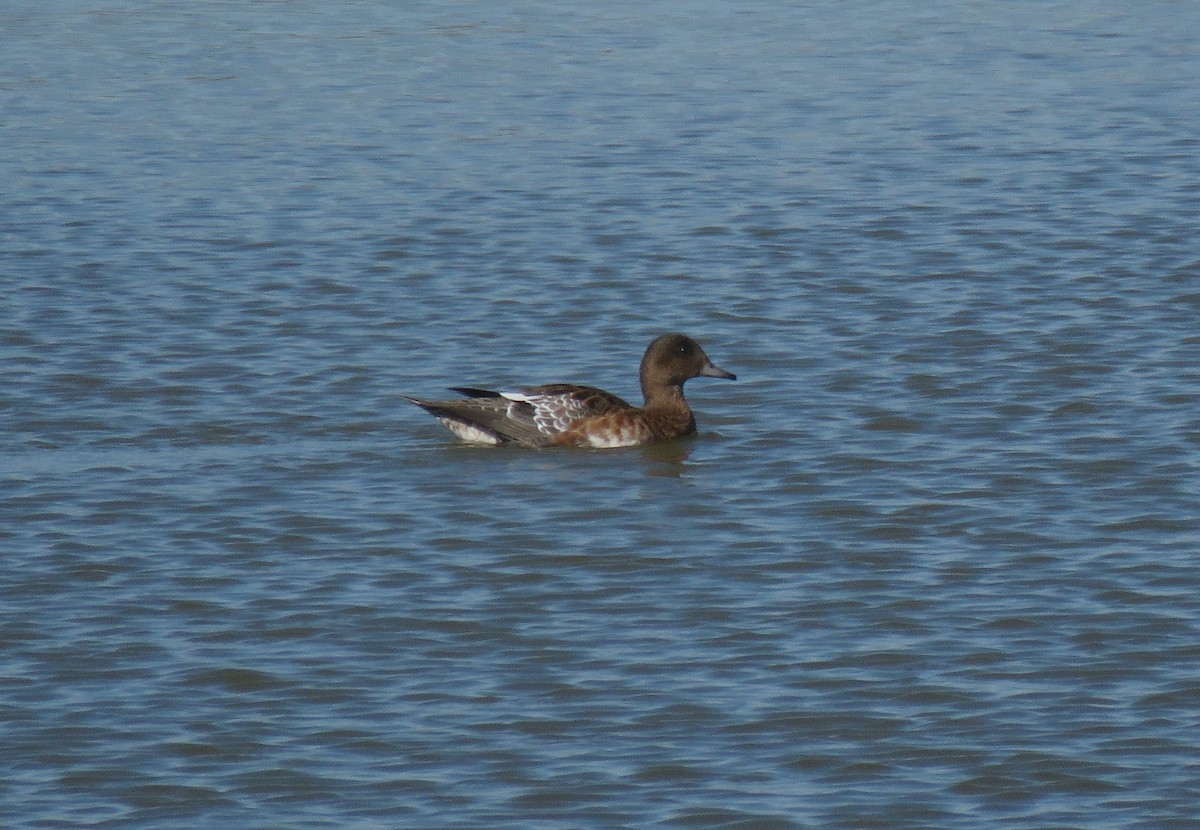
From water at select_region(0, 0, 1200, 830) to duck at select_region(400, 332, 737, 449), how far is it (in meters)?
0.16

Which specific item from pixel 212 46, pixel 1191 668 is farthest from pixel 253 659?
pixel 212 46

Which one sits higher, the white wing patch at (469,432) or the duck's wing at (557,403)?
the duck's wing at (557,403)

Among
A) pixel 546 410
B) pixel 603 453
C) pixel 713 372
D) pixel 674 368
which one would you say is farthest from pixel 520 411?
pixel 713 372

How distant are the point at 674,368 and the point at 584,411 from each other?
650 mm

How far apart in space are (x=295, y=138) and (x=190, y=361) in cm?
739

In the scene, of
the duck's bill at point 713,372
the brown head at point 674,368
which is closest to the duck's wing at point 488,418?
the brown head at point 674,368

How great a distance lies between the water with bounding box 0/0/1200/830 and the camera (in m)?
7.80

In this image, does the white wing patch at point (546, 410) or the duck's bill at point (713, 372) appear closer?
the white wing patch at point (546, 410)

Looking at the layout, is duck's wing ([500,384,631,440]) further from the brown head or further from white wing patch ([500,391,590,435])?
the brown head

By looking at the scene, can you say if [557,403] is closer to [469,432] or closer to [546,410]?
[546,410]

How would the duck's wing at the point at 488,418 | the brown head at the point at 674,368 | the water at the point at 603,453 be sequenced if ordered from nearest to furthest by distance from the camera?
the water at the point at 603,453 < the duck's wing at the point at 488,418 < the brown head at the point at 674,368

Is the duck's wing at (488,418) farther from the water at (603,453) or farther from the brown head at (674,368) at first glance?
the brown head at (674,368)

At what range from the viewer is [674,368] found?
12.6 m

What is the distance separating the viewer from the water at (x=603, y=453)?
307 inches
